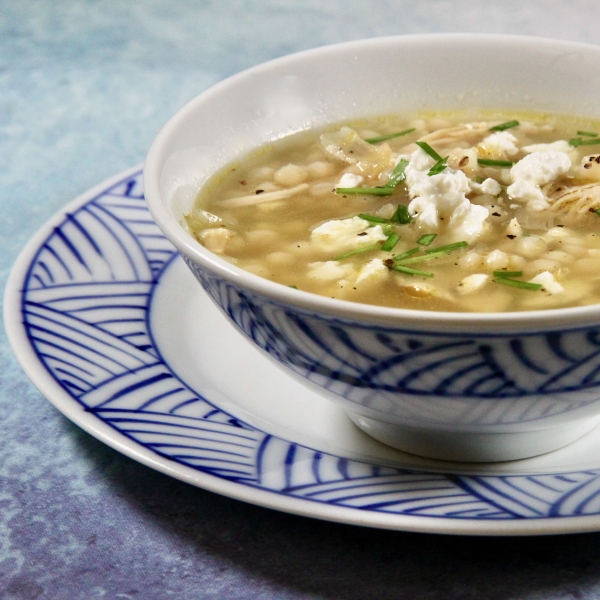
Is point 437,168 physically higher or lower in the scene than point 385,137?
higher

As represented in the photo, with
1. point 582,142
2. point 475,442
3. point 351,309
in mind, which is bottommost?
point 475,442

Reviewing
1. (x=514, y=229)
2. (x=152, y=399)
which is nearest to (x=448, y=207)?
(x=514, y=229)

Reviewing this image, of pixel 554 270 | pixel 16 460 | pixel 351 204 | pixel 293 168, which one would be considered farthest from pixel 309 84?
pixel 16 460

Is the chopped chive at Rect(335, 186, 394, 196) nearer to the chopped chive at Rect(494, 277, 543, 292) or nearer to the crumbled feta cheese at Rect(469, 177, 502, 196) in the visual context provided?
the crumbled feta cheese at Rect(469, 177, 502, 196)

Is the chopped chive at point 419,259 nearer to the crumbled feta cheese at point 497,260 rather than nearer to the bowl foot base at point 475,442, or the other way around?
the crumbled feta cheese at point 497,260

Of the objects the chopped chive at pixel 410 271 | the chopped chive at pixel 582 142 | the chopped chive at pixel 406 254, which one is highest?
the chopped chive at pixel 410 271

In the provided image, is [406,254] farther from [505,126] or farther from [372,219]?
[505,126]

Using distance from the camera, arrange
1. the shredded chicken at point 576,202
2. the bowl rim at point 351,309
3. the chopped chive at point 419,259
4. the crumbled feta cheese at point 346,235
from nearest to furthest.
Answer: the bowl rim at point 351,309 → the chopped chive at point 419,259 → the crumbled feta cheese at point 346,235 → the shredded chicken at point 576,202

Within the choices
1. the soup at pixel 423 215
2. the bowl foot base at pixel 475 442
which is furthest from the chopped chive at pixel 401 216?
the bowl foot base at pixel 475 442
